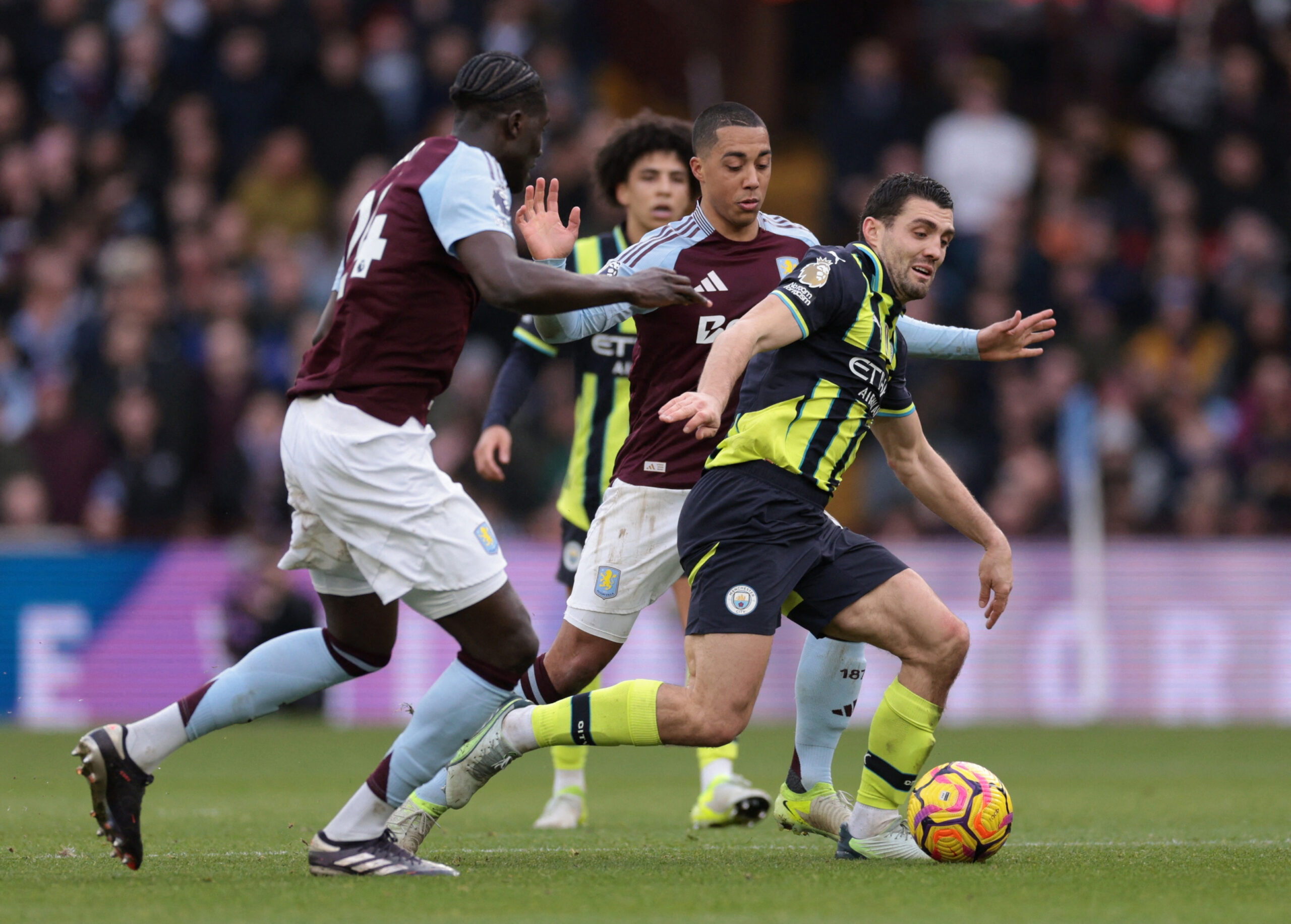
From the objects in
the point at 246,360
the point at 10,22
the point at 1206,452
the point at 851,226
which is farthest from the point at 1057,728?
the point at 10,22

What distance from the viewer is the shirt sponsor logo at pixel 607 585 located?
6.37 meters

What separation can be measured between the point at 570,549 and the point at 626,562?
1405 mm

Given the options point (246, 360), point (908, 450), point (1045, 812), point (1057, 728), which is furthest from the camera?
point (246, 360)

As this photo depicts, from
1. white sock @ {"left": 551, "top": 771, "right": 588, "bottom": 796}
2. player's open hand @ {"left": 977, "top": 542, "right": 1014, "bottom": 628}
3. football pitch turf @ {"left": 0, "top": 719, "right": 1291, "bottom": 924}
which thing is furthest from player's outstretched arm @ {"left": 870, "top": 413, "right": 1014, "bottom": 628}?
white sock @ {"left": 551, "top": 771, "right": 588, "bottom": 796}

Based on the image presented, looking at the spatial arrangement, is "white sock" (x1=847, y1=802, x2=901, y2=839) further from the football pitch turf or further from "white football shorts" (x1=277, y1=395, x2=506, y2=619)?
"white football shorts" (x1=277, y1=395, x2=506, y2=619)

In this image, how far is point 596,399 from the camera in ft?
25.5

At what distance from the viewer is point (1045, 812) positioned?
25.5 feet

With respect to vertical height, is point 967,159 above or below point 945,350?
above

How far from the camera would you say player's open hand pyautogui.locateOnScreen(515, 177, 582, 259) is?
5.75m

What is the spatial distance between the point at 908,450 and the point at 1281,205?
10736 mm

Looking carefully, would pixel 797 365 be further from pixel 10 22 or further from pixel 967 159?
pixel 10 22

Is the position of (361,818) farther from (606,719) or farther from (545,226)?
(545,226)

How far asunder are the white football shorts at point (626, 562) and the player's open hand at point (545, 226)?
109 centimetres

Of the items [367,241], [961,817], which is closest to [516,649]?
[367,241]
